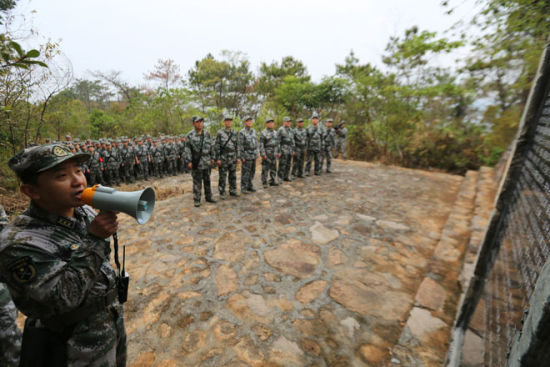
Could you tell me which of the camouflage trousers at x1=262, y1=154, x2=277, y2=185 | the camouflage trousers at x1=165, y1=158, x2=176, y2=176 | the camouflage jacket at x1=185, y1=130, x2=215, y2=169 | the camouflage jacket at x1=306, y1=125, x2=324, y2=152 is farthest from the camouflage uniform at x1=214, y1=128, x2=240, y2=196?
the camouflage trousers at x1=165, y1=158, x2=176, y2=176

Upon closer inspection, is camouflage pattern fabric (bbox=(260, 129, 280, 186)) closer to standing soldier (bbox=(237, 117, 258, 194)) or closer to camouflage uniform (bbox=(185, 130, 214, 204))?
standing soldier (bbox=(237, 117, 258, 194))

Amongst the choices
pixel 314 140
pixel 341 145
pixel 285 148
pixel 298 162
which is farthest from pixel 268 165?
pixel 341 145

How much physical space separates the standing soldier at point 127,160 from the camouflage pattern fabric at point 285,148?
783cm

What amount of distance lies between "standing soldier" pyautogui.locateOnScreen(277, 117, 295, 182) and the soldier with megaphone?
21.8ft

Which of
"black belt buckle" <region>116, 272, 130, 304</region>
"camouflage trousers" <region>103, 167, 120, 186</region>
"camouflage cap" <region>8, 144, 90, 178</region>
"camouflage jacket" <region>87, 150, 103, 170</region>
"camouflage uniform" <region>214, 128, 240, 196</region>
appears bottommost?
"camouflage trousers" <region>103, 167, 120, 186</region>

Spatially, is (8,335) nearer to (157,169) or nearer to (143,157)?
(143,157)

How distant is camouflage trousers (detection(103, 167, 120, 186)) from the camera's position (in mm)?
10664

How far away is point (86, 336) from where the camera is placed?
1.23 meters

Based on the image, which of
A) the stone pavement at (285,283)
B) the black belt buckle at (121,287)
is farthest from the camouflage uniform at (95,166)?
the black belt buckle at (121,287)

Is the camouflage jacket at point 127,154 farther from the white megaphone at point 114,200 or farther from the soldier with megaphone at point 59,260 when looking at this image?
the white megaphone at point 114,200

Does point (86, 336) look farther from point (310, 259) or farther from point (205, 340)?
point (310, 259)

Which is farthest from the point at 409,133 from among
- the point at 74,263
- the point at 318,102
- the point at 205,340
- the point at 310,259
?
the point at 74,263

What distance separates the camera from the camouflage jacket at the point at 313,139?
8.51 m

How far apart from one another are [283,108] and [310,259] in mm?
14104
